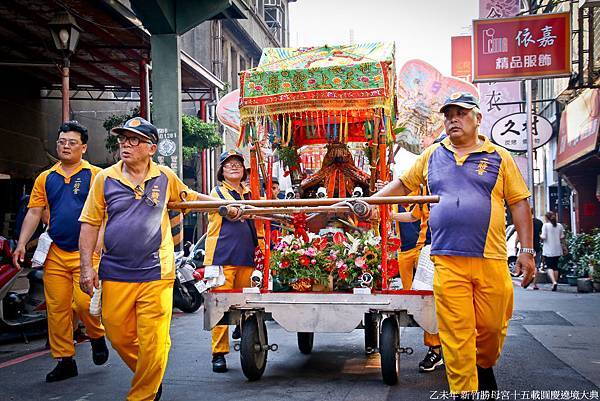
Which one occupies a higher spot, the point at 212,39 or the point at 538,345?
the point at 212,39

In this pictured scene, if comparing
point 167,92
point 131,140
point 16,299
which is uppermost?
point 167,92

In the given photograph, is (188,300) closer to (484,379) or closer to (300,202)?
(300,202)

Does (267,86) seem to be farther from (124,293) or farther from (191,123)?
(191,123)

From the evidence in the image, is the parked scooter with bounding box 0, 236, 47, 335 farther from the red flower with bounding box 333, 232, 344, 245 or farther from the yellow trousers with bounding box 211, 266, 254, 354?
the red flower with bounding box 333, 232, 344, 245

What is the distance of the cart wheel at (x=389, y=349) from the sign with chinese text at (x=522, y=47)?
1314cm

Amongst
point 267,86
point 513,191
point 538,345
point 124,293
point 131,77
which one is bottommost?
point 538,345

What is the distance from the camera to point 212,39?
27938mm

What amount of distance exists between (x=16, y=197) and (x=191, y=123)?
5.04m

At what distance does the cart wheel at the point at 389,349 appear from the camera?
6.05 m

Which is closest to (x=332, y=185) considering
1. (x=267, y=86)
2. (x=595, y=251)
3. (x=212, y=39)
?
(x=267, y=86)

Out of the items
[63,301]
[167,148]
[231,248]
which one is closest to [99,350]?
[63,301]

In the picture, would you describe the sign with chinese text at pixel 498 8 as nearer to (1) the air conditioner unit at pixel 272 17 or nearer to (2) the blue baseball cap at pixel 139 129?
(1) the air conditioner unit at pixel 272 17

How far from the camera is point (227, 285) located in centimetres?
717

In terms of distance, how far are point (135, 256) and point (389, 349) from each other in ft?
7.14
